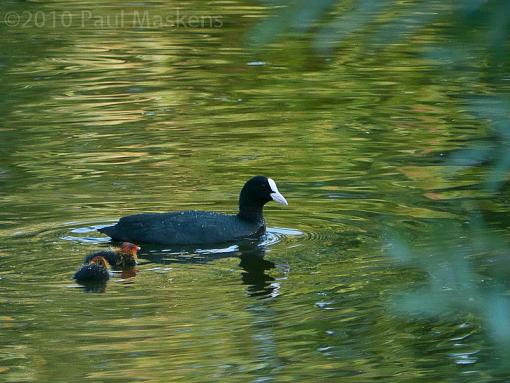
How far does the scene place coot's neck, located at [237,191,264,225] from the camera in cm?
985

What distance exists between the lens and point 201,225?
9.55 m

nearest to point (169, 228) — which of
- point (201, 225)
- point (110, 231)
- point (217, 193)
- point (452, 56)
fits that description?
point (201, 225)

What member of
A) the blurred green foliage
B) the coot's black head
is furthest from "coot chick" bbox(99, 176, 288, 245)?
the blurred green foliage

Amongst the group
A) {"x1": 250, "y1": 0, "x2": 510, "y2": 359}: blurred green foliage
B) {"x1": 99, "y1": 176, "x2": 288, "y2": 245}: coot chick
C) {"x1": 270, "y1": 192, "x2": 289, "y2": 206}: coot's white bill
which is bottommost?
{"x1": 99, "y1": 176, "x2": 288, "y2": 245}: coot chick

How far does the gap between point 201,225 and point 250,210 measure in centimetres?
52

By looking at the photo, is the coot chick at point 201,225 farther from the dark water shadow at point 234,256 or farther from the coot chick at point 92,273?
the coot chick at point 92,273

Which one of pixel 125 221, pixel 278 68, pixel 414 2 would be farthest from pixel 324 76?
pixel 414 2

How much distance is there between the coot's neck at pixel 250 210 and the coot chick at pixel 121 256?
4.06ft

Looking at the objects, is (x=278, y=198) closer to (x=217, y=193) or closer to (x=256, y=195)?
(x=256, y=195)

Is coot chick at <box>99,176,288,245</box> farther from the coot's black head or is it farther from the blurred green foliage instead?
the blurred green foliage

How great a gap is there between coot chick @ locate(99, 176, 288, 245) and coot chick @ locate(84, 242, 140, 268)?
0.43m

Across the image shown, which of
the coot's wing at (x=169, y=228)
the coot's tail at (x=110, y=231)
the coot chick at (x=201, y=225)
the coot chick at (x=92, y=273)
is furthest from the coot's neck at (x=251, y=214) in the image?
the coot chick at (x=92, y=273)

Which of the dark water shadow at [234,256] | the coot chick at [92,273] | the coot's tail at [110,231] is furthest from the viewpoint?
the coot's tail at [110,231]

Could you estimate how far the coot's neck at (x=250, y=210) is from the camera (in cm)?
985
